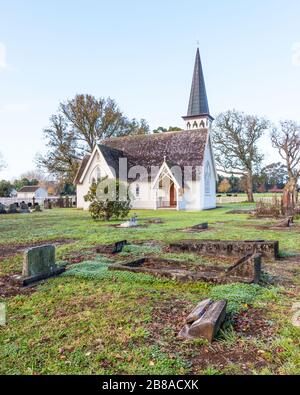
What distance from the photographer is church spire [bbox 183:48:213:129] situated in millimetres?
42156

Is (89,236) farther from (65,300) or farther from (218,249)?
(65,300)

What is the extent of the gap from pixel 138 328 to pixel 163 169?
991 inches

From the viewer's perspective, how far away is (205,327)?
12.2ft

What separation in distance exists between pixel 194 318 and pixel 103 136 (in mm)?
41151

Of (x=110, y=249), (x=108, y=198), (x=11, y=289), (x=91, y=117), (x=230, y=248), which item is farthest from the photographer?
(x=91, y=117)

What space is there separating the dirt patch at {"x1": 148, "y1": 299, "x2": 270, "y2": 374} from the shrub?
1530 cm

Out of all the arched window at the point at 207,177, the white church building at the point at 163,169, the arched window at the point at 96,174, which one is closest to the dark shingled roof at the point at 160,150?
the white church building at the point at 163,169

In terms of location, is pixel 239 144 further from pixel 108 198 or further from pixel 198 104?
pixel 108 198

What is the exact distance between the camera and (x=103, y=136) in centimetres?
4312

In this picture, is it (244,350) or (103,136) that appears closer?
(244,350)

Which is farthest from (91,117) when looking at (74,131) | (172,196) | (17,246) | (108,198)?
(17,246)

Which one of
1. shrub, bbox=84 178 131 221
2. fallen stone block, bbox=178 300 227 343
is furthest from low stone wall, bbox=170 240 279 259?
shrub, bbox=84 178 131 221

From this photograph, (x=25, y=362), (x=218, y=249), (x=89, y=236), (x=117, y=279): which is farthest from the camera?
(x=89, y=236)
